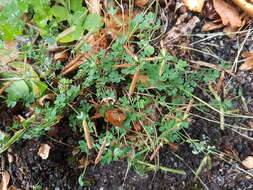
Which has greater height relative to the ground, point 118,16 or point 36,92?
point 118,16

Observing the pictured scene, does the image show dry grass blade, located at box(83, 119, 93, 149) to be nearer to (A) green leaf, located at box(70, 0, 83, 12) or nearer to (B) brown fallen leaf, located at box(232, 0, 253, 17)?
(A) green leaf, located at box(70, 0, 83, 12)

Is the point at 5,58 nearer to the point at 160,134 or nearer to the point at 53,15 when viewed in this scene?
the point at 53,15

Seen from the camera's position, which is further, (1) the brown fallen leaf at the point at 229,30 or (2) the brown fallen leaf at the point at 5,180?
(1) the brown fallen leaf at the point at 229,30

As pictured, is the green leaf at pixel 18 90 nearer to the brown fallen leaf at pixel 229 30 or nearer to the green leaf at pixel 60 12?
the green leaf at pixel 60 12

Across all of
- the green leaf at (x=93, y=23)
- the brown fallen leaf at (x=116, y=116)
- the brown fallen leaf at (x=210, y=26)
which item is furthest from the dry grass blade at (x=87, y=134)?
the brown fallen leaf at (x=210, y=26)

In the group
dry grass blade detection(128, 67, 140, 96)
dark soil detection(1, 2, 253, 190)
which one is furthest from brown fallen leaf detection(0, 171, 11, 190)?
dry grass blade detection(128, 67, 140, 96)

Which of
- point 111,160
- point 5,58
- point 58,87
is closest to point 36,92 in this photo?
point 58,87
